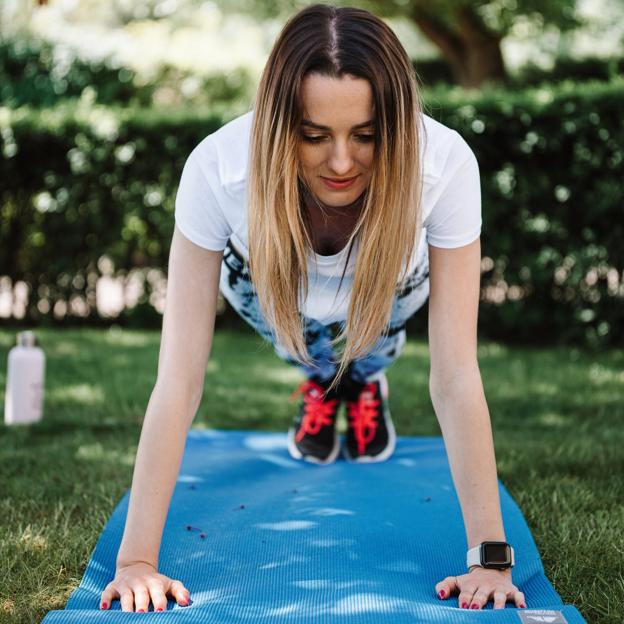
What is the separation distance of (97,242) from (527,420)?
3775 millimetres

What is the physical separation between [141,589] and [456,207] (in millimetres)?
1231

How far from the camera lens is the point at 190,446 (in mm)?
3674

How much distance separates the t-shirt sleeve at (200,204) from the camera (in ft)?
7.61

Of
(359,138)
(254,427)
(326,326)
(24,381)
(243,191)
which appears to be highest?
(359,138)

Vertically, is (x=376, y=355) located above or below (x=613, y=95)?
below

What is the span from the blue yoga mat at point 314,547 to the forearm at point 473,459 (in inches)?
7.8

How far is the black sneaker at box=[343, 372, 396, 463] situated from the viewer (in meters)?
3.52

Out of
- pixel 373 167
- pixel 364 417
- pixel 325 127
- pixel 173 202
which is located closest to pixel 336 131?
pixel 325 127

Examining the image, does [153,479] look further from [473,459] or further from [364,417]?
[364,417]

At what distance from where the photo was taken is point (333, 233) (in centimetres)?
249

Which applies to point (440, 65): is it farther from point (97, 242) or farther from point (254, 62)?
point (97, 242)

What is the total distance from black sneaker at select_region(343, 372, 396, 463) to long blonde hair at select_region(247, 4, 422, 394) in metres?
1.18

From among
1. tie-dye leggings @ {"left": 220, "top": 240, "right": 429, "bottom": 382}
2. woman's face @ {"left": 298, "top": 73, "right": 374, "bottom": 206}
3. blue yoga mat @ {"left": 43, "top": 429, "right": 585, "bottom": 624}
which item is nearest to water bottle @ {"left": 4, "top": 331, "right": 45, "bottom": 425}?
blue yoga mat @ {"left": 43, "top": 429, "right": 585, "bottom": 624}

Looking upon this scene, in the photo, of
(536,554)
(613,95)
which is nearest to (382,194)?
(536,554)
